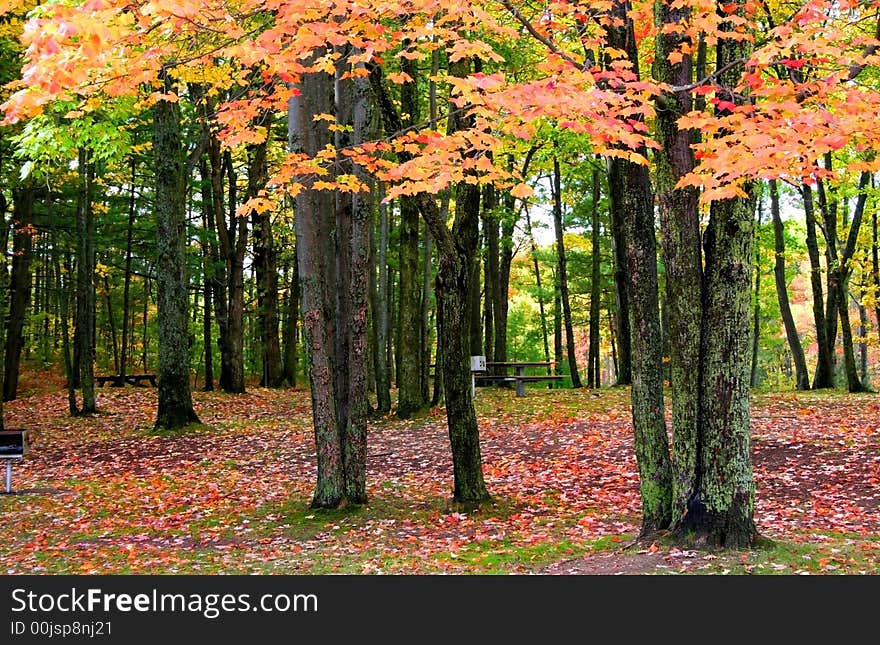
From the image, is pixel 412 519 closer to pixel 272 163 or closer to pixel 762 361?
pixel 272 163

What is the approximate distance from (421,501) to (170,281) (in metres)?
7.88

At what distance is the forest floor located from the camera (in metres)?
6.33

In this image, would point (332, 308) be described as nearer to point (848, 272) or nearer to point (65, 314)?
point (848, 272)

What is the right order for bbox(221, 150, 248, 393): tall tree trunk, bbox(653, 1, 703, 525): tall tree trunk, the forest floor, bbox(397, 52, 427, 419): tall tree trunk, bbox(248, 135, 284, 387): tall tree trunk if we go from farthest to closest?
bbox(248, 135, 284, 387): tall tree trunk → bbox(221, 150, 248, 393): tall tree trunk → bbox(397, 52, 427, 419): tall tree trunk → the forest floor → bbox(653, 1, 703, 525): tall tree trunk

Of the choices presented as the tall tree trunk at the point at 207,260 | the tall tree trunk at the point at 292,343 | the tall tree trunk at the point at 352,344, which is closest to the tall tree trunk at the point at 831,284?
the tall tree trunk at the point at 352,344

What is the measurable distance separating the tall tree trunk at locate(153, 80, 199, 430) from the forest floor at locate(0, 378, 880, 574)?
0.67m

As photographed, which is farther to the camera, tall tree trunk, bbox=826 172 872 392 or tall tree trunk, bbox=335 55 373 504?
tall tree trunk, bbox=826 172 872 392

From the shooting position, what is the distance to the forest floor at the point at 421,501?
20.8 ft

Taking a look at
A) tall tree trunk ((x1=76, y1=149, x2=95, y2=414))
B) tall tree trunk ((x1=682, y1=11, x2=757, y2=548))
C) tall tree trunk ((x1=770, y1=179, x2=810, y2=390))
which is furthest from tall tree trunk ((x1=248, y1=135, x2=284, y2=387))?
tall tree trunk ((x1=682, y1=11, x2=757, y2=548))

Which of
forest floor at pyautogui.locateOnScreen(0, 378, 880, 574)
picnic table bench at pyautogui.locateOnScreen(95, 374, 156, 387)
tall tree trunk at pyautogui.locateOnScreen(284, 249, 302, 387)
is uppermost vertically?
tall tree trunk at pyautogui.locateOnScreen(284, 249, 302, 387)

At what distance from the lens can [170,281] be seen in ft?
46.7

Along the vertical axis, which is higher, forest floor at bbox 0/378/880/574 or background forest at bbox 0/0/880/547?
background forest at bbox 0/0/880/547

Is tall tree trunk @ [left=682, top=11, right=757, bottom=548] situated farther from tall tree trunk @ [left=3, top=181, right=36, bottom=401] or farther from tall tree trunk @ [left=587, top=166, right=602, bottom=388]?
tall tree trunk @ [left=3, top=181, right=36, bottom=401]

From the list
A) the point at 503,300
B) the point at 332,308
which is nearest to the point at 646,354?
the point at 332,308
